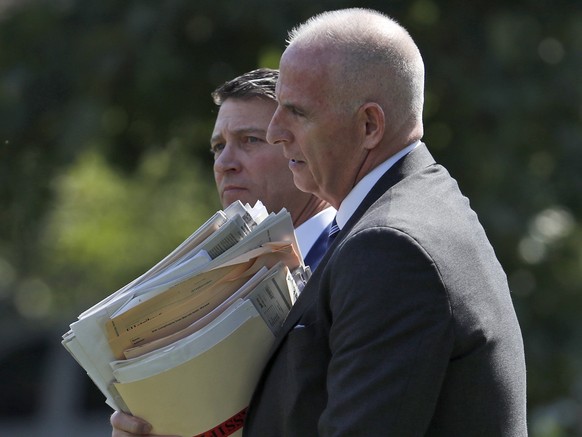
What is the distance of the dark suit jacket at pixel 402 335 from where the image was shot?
2156 millimetres

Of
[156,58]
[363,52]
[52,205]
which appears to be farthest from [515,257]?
[363,52]

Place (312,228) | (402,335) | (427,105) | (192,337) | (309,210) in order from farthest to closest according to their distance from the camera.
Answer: (427,105) → (309,210) → (312,228) → (192,337) → (402,335)

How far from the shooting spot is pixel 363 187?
2.48 meters

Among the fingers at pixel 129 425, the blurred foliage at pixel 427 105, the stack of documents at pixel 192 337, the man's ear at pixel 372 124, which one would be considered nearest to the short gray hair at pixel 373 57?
the man's ear at pixel 372 124

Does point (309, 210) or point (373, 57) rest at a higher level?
point (373, 57)

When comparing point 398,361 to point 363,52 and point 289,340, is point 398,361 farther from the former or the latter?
point 363,52

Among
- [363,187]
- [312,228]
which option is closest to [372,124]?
[363,187]

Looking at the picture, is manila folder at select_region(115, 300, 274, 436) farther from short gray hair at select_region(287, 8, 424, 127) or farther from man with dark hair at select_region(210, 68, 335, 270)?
man with dark hair at select_region(210, 68, 335, 270)

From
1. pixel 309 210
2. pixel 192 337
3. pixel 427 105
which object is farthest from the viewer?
pixel 427 105

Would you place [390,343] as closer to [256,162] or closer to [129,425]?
[129,425]

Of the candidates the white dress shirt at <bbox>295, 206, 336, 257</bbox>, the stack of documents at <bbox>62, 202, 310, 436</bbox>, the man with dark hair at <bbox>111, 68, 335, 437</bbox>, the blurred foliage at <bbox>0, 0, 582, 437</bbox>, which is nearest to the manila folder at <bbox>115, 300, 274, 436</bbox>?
the stack of documents at <bbox>62, 202, 310, 436</bbox>

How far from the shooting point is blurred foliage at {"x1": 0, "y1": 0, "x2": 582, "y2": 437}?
5.68 metres

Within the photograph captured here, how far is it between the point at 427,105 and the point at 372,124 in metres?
3.44

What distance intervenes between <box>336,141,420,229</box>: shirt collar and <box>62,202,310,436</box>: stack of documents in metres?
0.18
